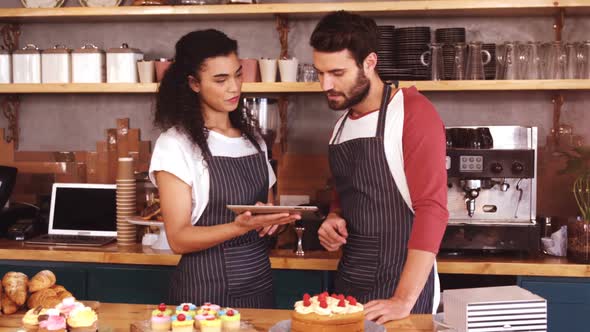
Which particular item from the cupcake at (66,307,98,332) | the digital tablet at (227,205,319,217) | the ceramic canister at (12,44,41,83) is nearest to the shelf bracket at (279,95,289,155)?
the ceramic canister at (12,44,41,83)

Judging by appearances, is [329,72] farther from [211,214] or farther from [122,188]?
[122,188]

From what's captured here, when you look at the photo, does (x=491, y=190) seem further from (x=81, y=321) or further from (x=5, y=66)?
(x=5, y=66)

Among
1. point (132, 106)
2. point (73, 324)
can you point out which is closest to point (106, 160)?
point (132, 106)

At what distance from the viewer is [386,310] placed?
7.28 ft

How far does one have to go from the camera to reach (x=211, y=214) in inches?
106

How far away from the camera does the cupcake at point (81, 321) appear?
2.01 metres

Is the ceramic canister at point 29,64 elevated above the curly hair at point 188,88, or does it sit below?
above

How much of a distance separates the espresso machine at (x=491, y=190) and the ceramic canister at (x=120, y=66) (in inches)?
63.0

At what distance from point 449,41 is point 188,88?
1593mm

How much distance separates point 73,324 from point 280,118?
91.4 inches

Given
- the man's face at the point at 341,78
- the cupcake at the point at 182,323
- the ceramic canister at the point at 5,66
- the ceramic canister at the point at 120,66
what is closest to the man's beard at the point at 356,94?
the man's face at the point at 341,78

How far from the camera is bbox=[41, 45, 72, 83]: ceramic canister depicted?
4.11m

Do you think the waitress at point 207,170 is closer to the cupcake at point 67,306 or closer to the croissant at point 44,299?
the croissant at point 44,299

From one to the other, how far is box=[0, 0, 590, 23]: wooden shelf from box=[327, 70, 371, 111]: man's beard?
3.66 ft
